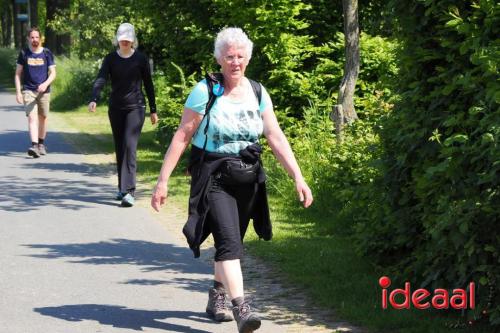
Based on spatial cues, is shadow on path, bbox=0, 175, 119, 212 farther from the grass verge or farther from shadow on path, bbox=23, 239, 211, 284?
shadow on path, bbox=23, 239, 211, 284

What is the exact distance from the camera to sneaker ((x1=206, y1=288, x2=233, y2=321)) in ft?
21.8

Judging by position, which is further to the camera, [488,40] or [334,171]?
[334,171]

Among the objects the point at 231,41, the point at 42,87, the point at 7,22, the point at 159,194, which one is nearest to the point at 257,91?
the point at 231,41

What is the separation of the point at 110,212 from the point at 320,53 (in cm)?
471

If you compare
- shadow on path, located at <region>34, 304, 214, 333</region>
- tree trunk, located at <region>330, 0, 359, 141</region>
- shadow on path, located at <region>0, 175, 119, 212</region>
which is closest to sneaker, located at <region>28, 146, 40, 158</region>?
shadow on path, located at <region>0, 175, 119, 212</region>

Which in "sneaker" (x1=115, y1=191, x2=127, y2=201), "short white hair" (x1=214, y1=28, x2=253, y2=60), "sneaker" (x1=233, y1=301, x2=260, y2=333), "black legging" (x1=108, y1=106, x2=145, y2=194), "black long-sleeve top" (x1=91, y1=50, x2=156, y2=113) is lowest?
"sneaker" (x1=115, y1=191, x2=127, y2=201)

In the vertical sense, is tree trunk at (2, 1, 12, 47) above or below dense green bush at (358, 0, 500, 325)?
above

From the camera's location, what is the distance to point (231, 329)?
21.2 ft

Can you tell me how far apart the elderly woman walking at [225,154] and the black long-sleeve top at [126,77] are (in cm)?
553

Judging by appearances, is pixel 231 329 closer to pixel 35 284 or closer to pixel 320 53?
pixel 35 284

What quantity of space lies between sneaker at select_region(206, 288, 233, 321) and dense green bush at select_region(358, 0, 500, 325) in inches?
47.9

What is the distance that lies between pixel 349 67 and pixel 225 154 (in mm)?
7057

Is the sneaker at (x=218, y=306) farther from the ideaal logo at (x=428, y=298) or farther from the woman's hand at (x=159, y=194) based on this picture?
the ideaal logo at (x=428, y=298)

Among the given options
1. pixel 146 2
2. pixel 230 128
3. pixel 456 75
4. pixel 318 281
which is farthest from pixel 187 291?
pixel 146 2
